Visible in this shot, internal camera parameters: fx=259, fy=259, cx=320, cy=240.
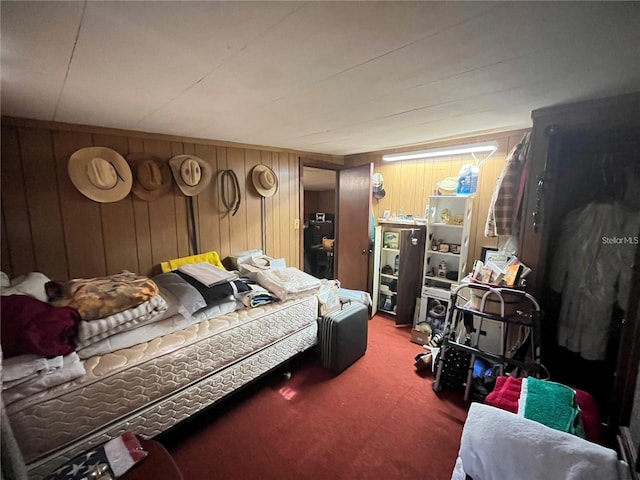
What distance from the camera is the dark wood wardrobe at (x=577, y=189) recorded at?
1529mm

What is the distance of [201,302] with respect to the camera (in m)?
1.81

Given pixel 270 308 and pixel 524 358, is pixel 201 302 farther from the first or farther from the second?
pixel 524 358

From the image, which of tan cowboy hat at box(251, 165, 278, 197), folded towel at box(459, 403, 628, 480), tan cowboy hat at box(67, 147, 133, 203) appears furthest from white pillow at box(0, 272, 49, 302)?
folded towel at box(459, 403, 628, 480)

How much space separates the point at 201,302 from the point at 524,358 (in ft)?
8.02

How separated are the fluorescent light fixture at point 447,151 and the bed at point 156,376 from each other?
6.78 ft

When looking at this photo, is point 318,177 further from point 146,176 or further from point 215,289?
point 215,289

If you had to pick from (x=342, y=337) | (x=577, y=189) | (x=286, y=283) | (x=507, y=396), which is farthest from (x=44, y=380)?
(x=577, y=189)

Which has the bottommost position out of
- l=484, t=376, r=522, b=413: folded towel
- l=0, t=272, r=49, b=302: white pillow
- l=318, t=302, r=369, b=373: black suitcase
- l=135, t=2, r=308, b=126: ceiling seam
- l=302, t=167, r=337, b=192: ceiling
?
l=318, t=302, r=369, b=373: black suitcase

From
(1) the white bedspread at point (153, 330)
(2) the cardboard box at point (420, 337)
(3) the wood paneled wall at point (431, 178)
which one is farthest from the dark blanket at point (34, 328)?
(3) the wood paneled wall at point (431, 178)

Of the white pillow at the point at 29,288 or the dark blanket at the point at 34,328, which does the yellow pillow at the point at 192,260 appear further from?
the dark blanket at the point at 34,328

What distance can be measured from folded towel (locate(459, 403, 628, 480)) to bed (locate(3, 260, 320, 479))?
4.63 ft

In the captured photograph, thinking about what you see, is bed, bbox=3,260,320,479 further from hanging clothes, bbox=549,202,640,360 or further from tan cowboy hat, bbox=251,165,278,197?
hanging clothes, bbox=549,202,640,360

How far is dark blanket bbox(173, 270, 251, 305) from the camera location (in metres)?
1.88

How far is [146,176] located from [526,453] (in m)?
2.73
